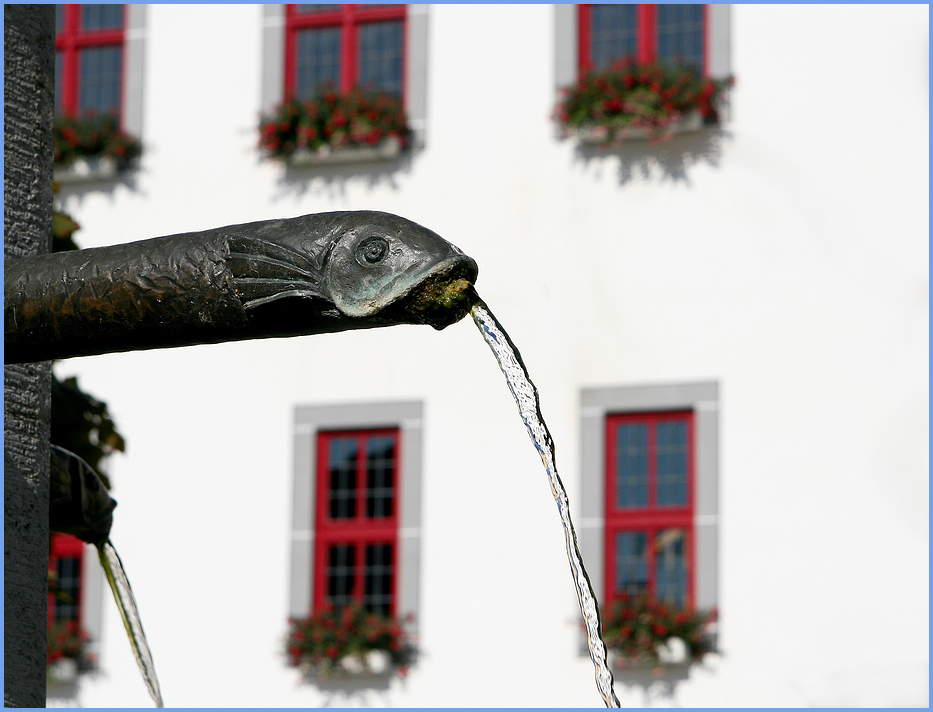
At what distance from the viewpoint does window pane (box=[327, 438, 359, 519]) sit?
1179 cm

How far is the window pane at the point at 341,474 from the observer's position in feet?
38.7

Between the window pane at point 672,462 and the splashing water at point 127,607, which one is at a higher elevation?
the window pane at point 672,462

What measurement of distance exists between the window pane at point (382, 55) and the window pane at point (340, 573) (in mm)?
3143

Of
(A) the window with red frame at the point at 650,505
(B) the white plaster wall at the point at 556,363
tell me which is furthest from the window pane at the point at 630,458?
(B) the white plaster wall at the point at 556,363

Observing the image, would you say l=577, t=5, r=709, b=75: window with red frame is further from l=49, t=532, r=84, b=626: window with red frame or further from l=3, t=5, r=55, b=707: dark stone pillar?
l=3, t=5, r=55, b=707: dark stone pillar

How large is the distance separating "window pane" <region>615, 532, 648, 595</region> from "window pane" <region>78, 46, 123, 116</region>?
4895 millimetres

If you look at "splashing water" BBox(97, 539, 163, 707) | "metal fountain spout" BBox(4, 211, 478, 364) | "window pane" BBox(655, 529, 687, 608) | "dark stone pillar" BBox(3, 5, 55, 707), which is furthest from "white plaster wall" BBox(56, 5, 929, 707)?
"metal fountain spout" BBox(4, 211, 478, 364)

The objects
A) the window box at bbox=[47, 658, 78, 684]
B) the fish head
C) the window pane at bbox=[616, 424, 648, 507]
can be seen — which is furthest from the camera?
the window box at bbox=[47, 658, 78, 684]

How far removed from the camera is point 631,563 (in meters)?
11.1

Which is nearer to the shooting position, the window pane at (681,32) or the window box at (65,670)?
the window pane at (681,32)

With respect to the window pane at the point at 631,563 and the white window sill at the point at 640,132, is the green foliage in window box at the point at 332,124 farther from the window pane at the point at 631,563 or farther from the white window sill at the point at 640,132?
the window pane at the point at 631,563

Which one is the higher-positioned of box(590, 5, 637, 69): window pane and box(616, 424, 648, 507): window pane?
box(590, 5, 637, 69): window pane

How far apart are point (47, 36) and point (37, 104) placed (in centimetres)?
12

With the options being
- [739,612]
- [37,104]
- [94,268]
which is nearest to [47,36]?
[37,104]
